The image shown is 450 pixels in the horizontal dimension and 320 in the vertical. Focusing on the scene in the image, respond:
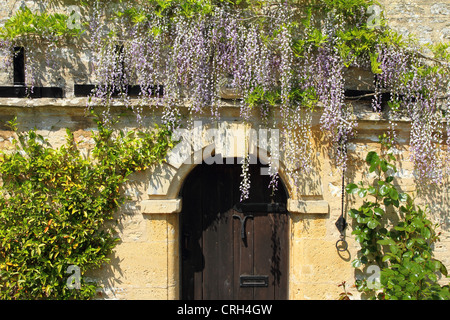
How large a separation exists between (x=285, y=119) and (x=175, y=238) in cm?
145

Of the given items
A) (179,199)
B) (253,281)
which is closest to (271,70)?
(179,199)

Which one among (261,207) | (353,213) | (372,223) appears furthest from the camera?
(261,207)

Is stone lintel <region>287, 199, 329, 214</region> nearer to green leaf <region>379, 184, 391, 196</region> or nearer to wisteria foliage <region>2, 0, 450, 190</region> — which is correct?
wisteria foliage <region>2, 0, 450, 190</region>

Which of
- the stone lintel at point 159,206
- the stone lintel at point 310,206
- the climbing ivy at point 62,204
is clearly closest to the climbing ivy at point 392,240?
the stone lintel at point 310,206

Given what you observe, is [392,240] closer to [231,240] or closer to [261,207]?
[261,207]

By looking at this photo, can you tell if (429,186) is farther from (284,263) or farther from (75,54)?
(75,54)

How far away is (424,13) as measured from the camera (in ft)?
12.2

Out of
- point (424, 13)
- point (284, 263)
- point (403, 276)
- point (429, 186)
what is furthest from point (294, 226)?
point (424, 13)

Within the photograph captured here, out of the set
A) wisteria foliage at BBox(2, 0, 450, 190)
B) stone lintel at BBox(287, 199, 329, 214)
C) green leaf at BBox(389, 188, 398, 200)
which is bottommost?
stone lintel at BBox(287, 199, 329, 214)

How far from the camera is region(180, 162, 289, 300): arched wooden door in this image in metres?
3.88

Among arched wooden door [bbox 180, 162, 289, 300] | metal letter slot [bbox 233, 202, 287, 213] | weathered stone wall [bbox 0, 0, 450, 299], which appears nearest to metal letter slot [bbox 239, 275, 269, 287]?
arched wooden door [bbox 180, 162, 289, 300]

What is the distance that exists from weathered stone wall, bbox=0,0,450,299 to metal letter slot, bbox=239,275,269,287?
282mm

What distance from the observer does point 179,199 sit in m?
3.65

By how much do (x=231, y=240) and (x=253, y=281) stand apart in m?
0.44
